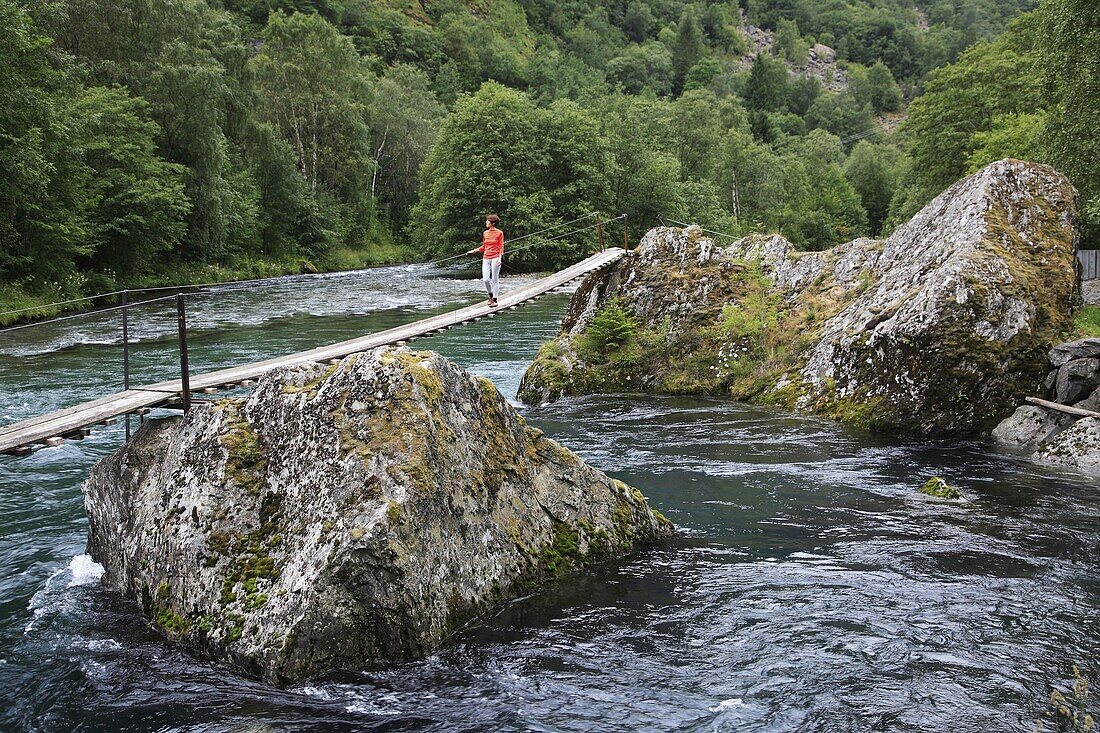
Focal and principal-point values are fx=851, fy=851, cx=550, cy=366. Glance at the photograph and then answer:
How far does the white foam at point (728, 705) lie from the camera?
19.8 ft

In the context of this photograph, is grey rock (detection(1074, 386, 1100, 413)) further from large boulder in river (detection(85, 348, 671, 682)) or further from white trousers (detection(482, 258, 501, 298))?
white trousers (detection(482, 258, 501, 298))

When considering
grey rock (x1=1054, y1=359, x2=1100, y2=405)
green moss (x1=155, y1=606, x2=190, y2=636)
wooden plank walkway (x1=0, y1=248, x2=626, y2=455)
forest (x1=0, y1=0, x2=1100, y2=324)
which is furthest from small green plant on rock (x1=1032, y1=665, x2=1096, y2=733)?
forest (x1=0, y1=0, x2=1100, y2=324)

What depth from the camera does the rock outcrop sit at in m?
11.9

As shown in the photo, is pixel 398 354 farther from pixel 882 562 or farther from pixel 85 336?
pixel 85 336

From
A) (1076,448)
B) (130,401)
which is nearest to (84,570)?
(130,401)

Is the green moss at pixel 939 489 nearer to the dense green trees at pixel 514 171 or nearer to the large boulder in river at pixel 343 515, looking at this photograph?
the large boulder in river at pixel 343 515

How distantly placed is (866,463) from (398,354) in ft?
24.5

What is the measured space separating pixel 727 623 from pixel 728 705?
1.31m

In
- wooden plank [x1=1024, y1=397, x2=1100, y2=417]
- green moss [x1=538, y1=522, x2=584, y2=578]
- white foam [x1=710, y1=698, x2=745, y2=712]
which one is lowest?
white foam [x1=710, y1=698, x2=745, y2=712]

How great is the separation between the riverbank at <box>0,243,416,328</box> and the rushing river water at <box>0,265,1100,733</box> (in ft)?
21.9

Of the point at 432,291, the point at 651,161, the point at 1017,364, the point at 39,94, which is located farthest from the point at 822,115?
the point at 1017,364

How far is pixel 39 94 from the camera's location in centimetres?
3269

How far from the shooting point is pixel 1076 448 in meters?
11.9

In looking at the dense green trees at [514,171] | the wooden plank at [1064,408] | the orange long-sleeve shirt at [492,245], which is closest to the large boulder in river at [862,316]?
the wooden plank at [1064,408]
